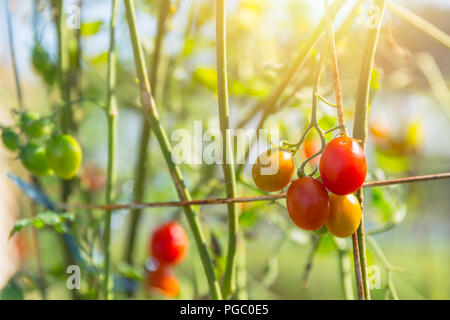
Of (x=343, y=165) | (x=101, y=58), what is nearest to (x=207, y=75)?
(x=101, y=58)

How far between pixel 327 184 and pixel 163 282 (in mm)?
642

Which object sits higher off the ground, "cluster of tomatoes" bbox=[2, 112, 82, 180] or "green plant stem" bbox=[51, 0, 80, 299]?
"green plant stem" bbox=[51, 0, 80, 299]

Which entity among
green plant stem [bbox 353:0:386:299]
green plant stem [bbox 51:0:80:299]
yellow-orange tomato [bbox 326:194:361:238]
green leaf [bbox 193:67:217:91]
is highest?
green leaf [bbox 193:67:217:91]

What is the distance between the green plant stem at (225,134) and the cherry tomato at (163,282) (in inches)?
17.5

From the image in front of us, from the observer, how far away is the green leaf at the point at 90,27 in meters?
0.74

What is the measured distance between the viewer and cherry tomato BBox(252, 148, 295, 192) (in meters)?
0.38

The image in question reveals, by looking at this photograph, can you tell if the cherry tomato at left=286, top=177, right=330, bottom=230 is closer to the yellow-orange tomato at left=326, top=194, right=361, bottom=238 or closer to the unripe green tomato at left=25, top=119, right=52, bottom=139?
the yellow-orange tomato at left=326, top=194, right=361, bottom=238

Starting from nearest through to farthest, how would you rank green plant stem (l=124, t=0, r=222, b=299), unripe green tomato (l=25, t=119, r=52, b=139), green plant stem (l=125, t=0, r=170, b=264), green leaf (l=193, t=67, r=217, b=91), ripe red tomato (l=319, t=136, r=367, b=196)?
ripe red tomato (l=319, t=136, r=367, b=196) < green plant stem (l=124, t=0, r=222, b=299) < unripe green tomato (l=25, t=119, r=52, b=139) < green plant stem (l=125, t=0, r=170, b=264) < green leaf (l=193, t=67, r=217, b=91)

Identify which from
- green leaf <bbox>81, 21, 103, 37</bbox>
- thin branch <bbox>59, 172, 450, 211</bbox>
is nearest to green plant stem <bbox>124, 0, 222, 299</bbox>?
thin branch <bbox>59, 172, 450, 211</bbox>

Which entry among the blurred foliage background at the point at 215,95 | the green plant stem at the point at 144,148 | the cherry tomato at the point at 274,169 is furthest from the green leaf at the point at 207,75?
the cherry tomato at the point at 274,169

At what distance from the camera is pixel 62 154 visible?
527 mm

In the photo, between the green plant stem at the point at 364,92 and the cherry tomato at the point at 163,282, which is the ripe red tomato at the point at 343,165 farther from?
the cherry tomato at the point at 163,282

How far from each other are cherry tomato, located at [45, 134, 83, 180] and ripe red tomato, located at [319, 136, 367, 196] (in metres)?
0.31

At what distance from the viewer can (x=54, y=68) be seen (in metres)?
0.66
